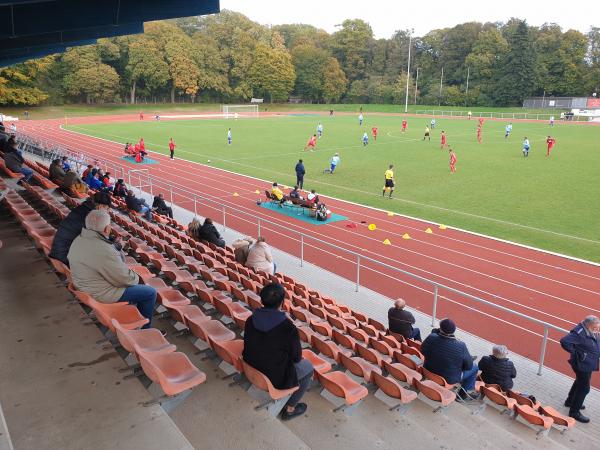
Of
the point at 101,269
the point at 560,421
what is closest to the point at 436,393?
the point at 560,421

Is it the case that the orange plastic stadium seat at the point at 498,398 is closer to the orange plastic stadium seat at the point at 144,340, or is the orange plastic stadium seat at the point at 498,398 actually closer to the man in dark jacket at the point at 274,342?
the man in dark jacket at the point at 274,342

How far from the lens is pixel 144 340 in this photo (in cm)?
452

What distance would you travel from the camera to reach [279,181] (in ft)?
78.1

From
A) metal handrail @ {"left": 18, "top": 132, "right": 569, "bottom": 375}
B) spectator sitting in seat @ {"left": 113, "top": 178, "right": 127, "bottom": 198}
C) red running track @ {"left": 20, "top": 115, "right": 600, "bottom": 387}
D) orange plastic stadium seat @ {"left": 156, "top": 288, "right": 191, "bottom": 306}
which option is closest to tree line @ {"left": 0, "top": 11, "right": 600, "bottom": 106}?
metal handrail @ {"left": 18, "top": 132, "right": 569, "bottom": 375}

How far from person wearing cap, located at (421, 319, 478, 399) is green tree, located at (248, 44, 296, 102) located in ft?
327

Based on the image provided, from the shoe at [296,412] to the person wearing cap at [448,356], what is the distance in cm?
205

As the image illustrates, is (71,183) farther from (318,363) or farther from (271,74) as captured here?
(271,74)

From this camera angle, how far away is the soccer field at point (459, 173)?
16.5 m

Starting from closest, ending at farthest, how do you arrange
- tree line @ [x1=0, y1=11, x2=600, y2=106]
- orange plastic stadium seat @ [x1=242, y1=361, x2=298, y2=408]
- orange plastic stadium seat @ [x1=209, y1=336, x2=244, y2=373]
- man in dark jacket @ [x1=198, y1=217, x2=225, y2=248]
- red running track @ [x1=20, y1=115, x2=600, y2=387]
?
1. orange plastic stadium seat @ [x1=242, y1=361, x2=298, y2=408]
2. orange plastic stadium seat @ [x1=209, y1=336, x2=244, y2=373]
3. red running track @ [x1=20, y1=115, x2=600, y2=387]
4. man in dark jacket @ [x1=198, y1=217, x2=225, y2=248]
5. tree line @ [x1=0, y1=11, x2=600, y2=106]

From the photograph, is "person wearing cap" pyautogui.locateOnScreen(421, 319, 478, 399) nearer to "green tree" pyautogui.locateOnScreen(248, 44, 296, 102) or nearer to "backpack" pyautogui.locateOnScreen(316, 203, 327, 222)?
"backpack" pyautogui.locateOnScreen(316, 203, 327, 222)

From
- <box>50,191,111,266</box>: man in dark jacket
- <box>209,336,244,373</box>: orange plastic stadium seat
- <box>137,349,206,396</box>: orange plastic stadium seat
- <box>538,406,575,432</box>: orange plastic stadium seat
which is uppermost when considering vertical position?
<box>50,191,111,266</box>: man in dark jacket

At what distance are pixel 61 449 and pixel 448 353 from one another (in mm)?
4127

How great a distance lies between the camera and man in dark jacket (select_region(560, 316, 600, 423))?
236 inches

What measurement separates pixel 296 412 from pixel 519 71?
94600 mm
